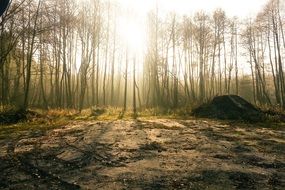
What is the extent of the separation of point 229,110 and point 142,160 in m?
11.0

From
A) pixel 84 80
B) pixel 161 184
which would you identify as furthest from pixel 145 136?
pixel 84 80

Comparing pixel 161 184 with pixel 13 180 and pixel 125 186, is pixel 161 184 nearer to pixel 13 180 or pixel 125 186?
pixel 125 186

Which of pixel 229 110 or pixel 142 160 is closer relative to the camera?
pixel 142 160

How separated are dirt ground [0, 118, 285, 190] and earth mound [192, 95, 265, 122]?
5098 mm

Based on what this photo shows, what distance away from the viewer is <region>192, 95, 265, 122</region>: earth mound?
53.1 ft

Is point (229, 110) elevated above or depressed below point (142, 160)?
above

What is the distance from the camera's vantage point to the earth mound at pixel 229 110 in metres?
16.2

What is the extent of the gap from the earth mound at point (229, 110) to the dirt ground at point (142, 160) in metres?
5.10

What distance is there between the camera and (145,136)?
10.1 meters

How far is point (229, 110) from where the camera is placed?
1711 centimetres

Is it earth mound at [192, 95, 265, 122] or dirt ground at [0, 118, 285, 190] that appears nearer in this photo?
dirt ground at [0, 118, 285, 190]

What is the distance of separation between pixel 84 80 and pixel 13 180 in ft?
86.8

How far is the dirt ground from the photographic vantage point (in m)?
5.71

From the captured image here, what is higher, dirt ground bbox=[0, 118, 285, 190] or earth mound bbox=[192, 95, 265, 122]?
earth mound bbox=[192, 95, 265, 122]
